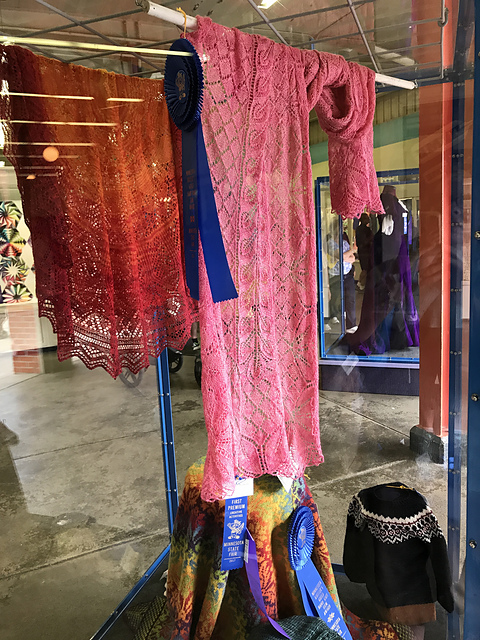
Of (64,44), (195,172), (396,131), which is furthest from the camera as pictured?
(396,131)

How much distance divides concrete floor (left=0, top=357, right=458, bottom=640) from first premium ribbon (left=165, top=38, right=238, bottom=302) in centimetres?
61

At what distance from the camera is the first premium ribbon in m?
0.87

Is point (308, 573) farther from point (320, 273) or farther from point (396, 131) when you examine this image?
point (396, 131)

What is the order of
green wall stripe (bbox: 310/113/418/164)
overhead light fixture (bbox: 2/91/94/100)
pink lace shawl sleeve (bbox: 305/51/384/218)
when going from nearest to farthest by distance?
overhead light fixture (bbox: 2/91/94/100) < pink lace shawl sleeve (bbox: 305/51/384/218) < green wall stripe (bbox: 310/113/418/164)

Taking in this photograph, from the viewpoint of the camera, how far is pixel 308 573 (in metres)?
1.36

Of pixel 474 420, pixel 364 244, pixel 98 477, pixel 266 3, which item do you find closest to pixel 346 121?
pixel 266 3

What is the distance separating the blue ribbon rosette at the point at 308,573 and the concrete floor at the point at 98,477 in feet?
1.16

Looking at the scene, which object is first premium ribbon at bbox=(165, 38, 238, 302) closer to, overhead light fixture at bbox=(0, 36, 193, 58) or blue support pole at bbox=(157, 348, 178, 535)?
overhead light fixture at bbox=(0, 36, 193, 58)

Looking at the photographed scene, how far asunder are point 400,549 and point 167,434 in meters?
0.93

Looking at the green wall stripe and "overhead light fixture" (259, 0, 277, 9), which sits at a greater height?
"overhead light fixture" (259, 0, 277, 9)

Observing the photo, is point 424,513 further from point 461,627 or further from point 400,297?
point 400,297

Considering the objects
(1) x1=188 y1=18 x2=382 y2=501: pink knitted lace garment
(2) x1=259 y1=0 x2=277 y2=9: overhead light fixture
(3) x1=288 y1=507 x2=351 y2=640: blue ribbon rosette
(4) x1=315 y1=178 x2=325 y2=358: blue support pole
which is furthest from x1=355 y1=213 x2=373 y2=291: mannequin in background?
(3) x1=288 y1=507 x2=351 y2=640: blue ribbon rosette

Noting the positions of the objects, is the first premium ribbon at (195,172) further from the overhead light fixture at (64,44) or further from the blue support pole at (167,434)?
the blue support pole at (167,434)

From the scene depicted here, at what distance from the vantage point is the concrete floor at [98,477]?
4.85 feet
